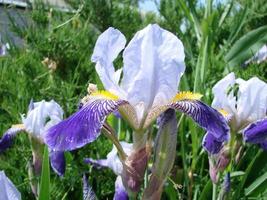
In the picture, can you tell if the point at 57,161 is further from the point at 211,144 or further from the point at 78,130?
the point at 78,130

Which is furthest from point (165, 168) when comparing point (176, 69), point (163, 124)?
point (176, 69)

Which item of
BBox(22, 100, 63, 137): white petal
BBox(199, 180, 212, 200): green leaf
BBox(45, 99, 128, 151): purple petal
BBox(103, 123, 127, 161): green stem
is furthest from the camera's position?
BBox(22, 100, 63, 137): white petal

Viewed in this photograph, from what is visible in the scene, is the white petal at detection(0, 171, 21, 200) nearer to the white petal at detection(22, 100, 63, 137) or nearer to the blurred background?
the blurred background

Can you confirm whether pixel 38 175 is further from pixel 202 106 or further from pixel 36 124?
pixel 202 106

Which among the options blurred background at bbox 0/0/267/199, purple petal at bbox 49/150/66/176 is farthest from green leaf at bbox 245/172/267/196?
purple petal at bbox 49/150/66/176

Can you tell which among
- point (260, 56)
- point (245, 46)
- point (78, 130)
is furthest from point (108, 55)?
point (260, 56)

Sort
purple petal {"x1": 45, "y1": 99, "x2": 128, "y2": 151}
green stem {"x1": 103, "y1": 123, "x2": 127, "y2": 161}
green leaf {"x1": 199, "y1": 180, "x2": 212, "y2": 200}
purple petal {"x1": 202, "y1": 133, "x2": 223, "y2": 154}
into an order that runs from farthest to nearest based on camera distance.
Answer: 1. green leaf {"x1": 199, "y1": 180, "x2": 212, "y2": 200}
2. purple petal {"x1": 202, "y1": 133, "x2": 223, "y2": 154}
3. green stem {"x1": 103, "y1": 123, "x2": 127, "y2": 161}
4. purple petal {"x1": 45, "y1": 99, "x2": 128, "y2": 151}
